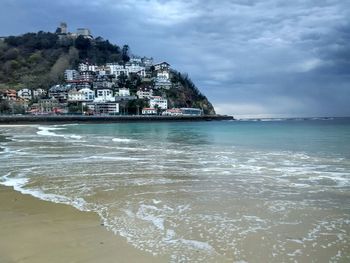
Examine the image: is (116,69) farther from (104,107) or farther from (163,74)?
(104,107)

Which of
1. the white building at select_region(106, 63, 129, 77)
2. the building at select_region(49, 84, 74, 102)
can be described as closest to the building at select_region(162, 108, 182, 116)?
the white building at select_region(106, 63, 129, 77)

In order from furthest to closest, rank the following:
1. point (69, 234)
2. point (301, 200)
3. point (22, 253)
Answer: point (301, 200) < point (69, 234) < point (22, 253)

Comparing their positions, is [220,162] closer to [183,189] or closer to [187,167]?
[187,167]

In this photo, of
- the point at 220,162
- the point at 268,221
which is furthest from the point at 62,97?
the point at 268,221

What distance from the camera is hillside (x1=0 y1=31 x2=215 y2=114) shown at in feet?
526

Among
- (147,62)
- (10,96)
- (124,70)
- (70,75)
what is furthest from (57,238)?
(147,62)

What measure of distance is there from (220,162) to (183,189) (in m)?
6.26

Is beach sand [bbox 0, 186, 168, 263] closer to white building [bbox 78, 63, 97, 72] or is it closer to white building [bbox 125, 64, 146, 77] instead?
white building [bbox 125, 64, 146, 77]

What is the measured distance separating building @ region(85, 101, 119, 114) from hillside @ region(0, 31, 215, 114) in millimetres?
24561

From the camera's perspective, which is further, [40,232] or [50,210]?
[50,210]

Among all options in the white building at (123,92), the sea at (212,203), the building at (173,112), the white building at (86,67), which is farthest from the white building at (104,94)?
the sea at (212,203)

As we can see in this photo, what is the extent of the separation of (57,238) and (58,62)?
593 ft

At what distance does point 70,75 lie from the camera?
538 feet

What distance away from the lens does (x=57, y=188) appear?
33.2 feet
